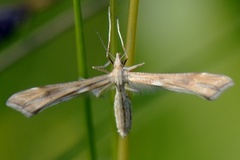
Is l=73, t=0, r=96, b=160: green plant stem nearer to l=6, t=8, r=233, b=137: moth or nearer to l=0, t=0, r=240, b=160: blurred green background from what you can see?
l=6, t=8, r=233, b=137: moth

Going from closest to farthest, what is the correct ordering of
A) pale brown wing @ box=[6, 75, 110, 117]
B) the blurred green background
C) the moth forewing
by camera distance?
1. pale brown wing @ box=[6, 75, 110, 117]
2. the moth forewing
3. the blurred green background

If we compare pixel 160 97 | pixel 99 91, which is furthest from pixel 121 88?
pixel 160 97

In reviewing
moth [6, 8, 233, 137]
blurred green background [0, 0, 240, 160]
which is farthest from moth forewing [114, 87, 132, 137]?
blurred green background [0, 0, 240, 160]

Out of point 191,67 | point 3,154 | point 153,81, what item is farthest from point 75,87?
point 3,154

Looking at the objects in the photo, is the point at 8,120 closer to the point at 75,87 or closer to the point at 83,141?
the point at 83,141

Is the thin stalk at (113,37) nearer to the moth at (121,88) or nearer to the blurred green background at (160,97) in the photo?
the moth at (121,88)

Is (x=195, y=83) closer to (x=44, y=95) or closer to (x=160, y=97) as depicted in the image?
(x=44, y=95)
